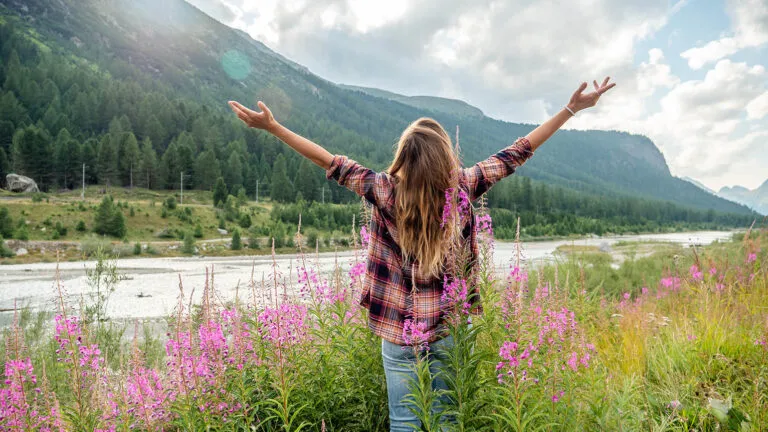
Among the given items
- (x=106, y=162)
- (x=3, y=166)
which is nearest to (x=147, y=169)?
(x=106, y=162)

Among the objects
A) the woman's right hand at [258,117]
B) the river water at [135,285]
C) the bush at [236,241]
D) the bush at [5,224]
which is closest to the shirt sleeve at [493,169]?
the woman's right hand at [258,117]

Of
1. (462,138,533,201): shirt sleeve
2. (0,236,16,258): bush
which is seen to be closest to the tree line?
(0,236,16,258): bush

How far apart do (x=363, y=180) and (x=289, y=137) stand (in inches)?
25.2

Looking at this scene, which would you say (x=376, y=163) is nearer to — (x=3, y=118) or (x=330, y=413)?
(x=3, y=118)

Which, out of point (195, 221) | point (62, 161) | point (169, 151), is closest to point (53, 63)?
point (62, 161)

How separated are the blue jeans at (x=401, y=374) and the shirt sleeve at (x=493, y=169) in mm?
937

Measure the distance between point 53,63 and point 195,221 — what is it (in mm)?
86599

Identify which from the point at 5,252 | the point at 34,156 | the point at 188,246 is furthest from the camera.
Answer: the point at 34,156

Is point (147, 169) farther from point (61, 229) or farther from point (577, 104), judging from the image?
point (577, 104)

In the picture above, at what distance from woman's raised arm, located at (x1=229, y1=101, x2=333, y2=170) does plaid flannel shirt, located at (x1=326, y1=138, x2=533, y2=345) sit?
0.09m

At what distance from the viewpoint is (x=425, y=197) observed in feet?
7.70

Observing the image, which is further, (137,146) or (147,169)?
(137,146)

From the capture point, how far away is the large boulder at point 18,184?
220 ft

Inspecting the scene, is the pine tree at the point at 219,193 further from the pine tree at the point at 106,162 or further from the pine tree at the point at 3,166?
the pine tree at the point at 3,166
